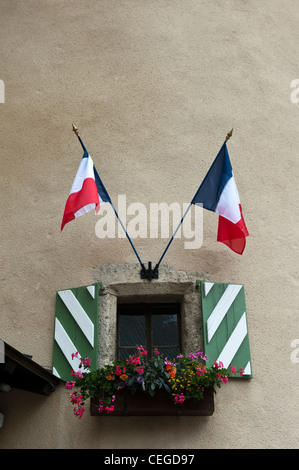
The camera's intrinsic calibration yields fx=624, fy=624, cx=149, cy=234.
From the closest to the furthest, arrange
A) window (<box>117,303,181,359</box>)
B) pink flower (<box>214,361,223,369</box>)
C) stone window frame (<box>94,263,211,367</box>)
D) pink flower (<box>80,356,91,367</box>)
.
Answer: pink flower (<box>214,361,223,369</box>) → pink flower (<box>80,356,91,367</box>) → stone window frame (<box>94,263,211,367</box>) → window (<box>117,303,181,359</box>)

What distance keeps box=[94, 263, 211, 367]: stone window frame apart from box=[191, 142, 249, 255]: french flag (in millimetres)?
411

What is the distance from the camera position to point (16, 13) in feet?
20.1

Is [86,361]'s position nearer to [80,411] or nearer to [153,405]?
[80,411]

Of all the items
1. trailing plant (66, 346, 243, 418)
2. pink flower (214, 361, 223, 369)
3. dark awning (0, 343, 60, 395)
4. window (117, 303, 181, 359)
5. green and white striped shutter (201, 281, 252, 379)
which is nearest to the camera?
dark awning (0, 343, 60, 395)

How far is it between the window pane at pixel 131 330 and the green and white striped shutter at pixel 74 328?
31 centimetres

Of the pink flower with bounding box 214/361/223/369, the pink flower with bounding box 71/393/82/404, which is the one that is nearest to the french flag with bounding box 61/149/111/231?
the pink flower with bounding box 71/393/82/404

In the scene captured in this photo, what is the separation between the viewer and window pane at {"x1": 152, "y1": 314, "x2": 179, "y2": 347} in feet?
15.0

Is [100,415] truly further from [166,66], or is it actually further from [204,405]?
[166,66]

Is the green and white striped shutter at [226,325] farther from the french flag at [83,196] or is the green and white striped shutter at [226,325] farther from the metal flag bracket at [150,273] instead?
the french flag at [83,196]

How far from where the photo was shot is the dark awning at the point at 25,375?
12.3 feet

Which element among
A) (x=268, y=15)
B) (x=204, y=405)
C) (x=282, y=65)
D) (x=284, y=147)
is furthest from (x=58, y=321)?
(x=268, y=15)

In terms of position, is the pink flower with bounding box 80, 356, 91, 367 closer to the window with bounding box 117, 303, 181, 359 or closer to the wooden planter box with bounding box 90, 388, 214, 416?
the wooden planter box with bounding box 90, 388, 214, 416

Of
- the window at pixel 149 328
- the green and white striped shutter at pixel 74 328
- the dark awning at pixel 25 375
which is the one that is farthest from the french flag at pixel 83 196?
the dark awning at pixel 25 375

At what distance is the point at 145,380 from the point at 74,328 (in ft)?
2.44
